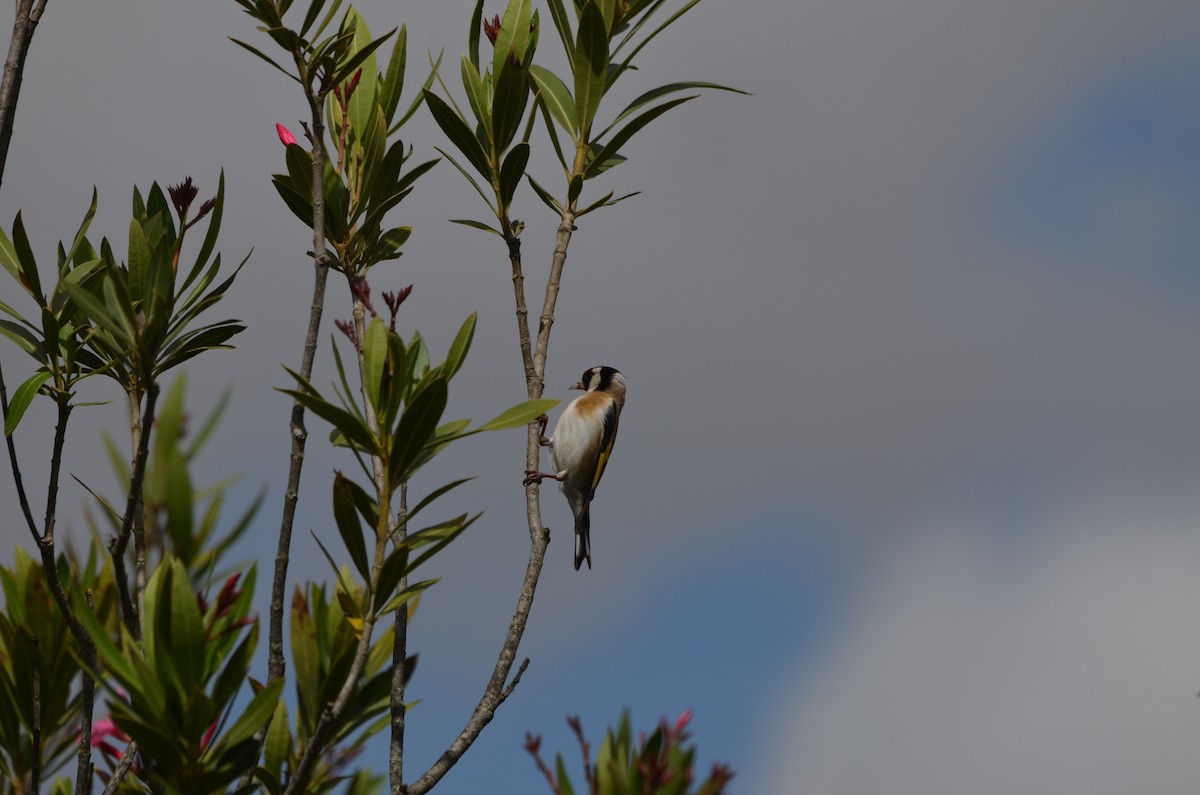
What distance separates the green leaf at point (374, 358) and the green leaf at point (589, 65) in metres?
1.69

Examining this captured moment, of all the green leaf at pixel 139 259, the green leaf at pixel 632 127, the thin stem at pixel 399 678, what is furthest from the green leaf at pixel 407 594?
the green leaf at pixel 632 127

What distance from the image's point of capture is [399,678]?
3.17 m

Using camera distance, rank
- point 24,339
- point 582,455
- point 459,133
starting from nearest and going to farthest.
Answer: point 24,339, point 459,133, point 582,455

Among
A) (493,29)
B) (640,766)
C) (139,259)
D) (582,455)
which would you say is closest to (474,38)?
(493,29)

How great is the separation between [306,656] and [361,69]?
2375 millimetres

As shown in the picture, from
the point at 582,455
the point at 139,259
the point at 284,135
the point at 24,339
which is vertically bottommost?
the point at 24,339

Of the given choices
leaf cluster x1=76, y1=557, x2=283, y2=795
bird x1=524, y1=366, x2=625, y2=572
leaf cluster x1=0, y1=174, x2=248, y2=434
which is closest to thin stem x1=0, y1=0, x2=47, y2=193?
leaf cluster x1=0, y1=174, x2=248, y2=434

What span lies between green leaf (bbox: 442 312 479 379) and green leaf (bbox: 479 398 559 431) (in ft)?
0.54

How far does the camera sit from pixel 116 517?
3543 millimetres

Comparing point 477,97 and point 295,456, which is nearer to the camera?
point 295,456

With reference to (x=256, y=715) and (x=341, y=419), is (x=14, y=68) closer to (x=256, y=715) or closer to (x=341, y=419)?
(x=341, y=419)

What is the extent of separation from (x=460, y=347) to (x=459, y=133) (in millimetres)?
1544

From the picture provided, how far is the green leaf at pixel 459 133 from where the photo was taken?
14.3 ft

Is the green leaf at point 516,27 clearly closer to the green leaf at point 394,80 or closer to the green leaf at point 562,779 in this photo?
the green leaf at point 394,80
